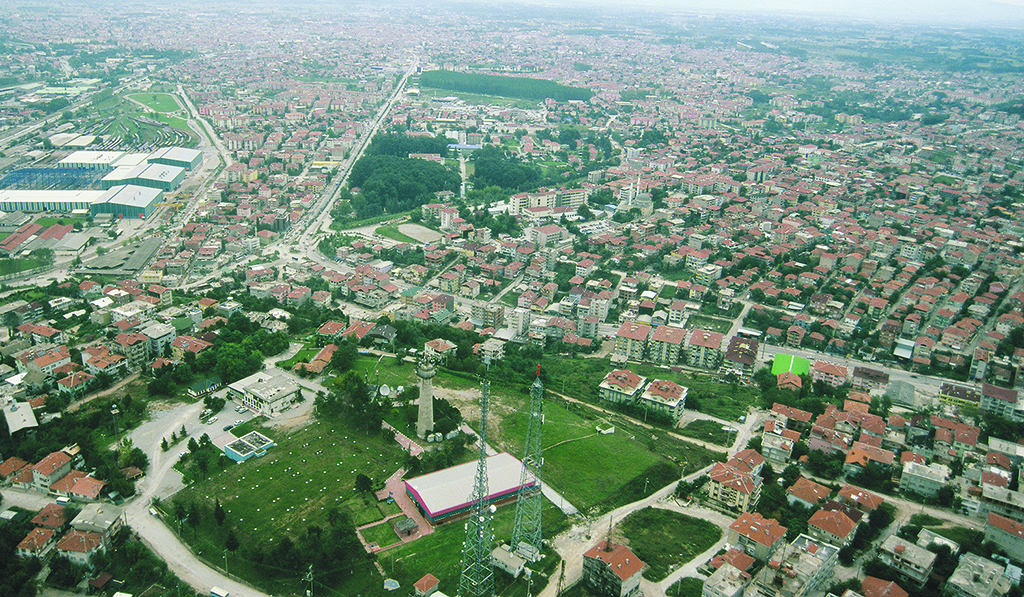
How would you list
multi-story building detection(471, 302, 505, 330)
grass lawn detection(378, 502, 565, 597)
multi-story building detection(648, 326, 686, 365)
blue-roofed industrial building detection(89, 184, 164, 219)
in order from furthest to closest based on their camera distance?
blue-roofed industrial building detection(89, 184, 164, 219) → multi-story building detection(471, 302, 505, 330) → multi-story building detection(648, 326, 686, 365) → grass lawn detection(378, 502, 565, 597)

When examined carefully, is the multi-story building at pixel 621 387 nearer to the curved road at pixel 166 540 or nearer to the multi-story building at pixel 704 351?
the multi-story building at pixel 704 351

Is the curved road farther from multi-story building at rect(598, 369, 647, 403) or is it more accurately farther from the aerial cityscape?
multi-story building at rect(598, 369, 647, 403)

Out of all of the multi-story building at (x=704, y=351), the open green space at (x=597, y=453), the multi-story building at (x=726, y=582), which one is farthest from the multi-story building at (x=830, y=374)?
the multi-story building at (x=726, y=582)

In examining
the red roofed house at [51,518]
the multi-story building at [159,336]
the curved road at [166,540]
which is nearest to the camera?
the curved road at [166,540]

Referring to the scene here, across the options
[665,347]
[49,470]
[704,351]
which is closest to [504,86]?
[665,347]

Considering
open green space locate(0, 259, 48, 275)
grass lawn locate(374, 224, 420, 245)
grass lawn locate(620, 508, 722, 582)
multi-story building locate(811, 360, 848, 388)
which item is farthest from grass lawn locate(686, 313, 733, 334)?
open green space locate(0, 259, 48, 275)

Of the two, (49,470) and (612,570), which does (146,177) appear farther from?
(612,570)
